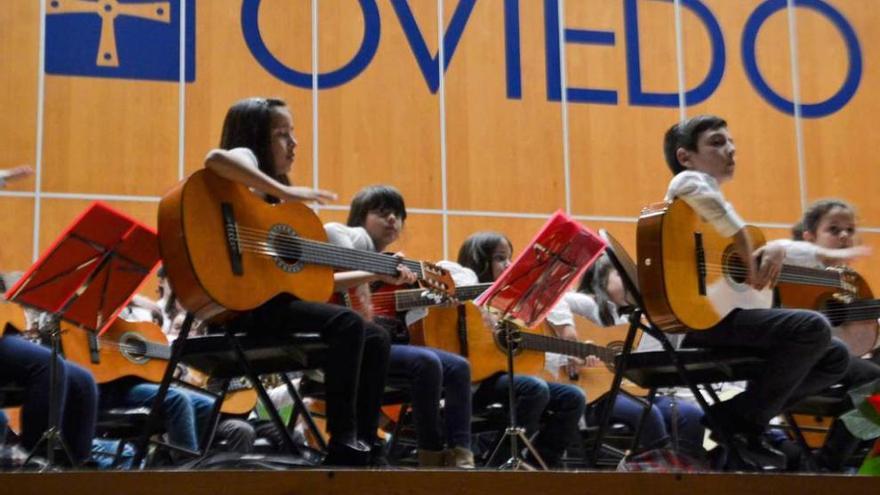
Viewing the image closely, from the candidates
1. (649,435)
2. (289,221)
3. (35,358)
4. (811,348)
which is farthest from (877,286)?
(35,358)

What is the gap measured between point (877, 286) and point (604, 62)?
256 cm

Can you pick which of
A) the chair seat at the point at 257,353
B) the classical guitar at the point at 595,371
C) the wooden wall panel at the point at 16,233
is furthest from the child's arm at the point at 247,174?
the wooden wall panel at the point at 16,233

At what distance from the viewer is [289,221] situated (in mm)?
4293

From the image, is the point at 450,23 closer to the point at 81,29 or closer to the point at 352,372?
the point at 81,29

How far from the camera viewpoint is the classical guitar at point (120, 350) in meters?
5.28

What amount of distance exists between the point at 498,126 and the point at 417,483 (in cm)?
524

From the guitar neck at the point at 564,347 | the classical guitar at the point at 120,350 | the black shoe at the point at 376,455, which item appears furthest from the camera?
the guitar neck at the point at 564,347

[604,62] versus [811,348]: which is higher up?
[604,62]

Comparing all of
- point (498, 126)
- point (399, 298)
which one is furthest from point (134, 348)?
point (498, 126)

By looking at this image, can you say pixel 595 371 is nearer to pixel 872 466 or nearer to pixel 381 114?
pixel 381 114

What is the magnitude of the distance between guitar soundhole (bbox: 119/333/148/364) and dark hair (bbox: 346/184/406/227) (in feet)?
3.60

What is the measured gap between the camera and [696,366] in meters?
4.66

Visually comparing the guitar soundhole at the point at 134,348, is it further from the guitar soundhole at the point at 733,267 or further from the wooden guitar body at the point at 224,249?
the guitar soundhole at the point at 733,267

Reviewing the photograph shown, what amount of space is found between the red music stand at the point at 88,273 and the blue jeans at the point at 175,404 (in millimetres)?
924
